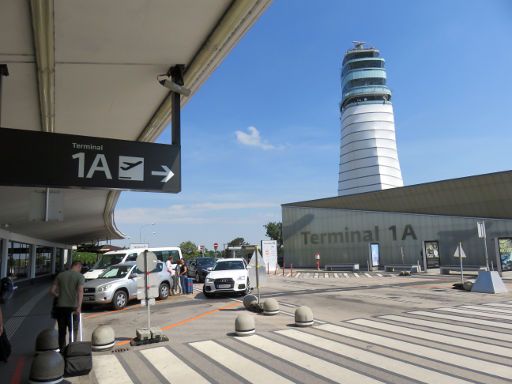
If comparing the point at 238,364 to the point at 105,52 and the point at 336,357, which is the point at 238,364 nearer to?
the point at 336,357

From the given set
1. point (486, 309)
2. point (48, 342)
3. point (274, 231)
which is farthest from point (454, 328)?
point (274, 231)

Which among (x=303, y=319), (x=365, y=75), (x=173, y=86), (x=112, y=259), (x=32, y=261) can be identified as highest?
(x=365, y=75)

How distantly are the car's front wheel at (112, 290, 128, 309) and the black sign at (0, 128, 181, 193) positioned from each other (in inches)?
449

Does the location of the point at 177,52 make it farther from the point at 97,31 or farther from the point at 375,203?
the point at 375,203

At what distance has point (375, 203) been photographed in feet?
145

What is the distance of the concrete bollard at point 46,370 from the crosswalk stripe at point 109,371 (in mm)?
791

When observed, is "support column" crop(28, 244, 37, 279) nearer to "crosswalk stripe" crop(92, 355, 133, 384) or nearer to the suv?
the suv

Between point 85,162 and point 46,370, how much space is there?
3.15 m

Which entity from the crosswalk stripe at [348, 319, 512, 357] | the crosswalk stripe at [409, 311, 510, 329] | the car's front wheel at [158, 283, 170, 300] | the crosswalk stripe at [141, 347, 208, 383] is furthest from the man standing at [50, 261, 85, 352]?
the car's front wheel at [158, 283, 170, 300]

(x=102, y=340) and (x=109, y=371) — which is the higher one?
(x=102, y=340)

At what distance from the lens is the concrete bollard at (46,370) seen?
5883 millimetres

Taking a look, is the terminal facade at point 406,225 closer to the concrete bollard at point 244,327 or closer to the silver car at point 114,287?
the concrete bollard at point 244,327

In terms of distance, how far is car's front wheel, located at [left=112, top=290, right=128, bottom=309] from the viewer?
15.6m

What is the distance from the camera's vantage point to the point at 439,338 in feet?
28.9
